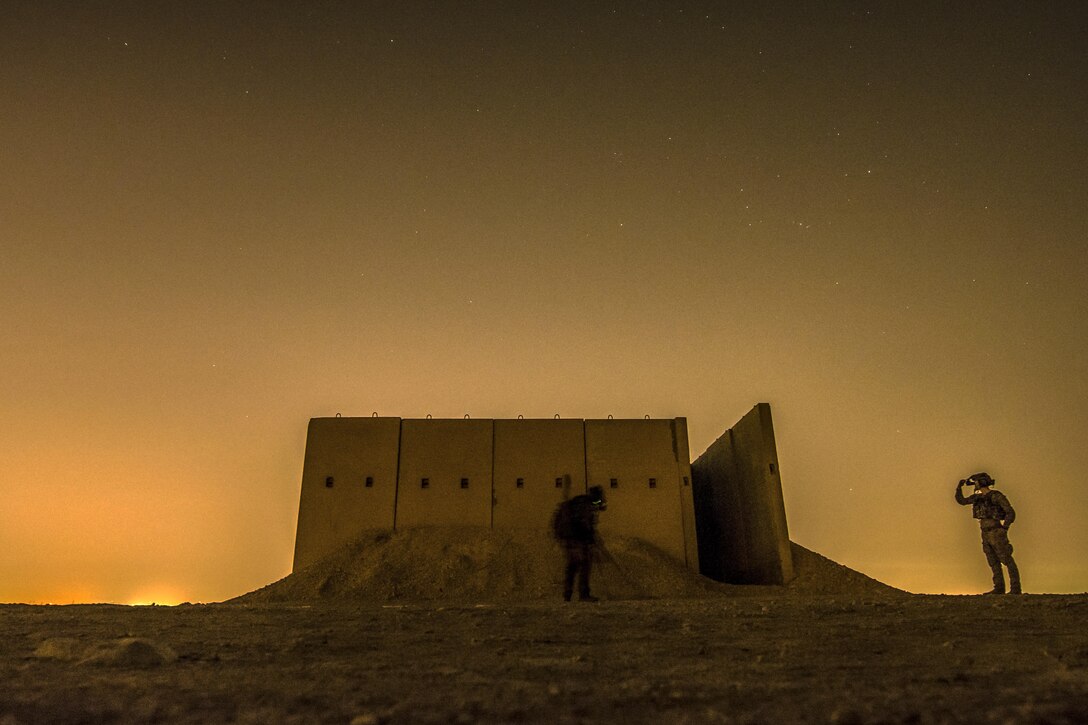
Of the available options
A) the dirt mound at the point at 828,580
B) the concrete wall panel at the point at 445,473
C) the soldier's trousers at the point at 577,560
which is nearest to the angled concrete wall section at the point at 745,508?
the dirt mound at the point at 828,580

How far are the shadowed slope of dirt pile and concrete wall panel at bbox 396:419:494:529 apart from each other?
604mm

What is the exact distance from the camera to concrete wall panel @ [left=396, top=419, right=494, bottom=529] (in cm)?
2372

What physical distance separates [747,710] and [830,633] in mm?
2878

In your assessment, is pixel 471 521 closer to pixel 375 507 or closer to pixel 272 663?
pixel 375 507

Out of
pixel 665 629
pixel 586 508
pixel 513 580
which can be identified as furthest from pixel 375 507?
A: pixel 665 629

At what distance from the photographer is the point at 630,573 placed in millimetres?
21062

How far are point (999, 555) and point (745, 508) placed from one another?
1045 centimetres

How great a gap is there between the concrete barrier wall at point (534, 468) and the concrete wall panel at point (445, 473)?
0.41m

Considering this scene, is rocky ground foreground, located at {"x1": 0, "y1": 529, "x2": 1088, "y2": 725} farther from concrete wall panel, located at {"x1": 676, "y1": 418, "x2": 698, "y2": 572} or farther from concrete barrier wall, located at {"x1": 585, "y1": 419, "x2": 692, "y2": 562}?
concrete wall panel, located at {"x1": 676, "y1": 418, "x2": 698, "y2": 572}

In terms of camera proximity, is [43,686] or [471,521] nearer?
[43,686]

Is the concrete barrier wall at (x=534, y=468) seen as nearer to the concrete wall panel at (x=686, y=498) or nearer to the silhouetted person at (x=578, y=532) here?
the concrete wall panel at (x=686, y=498)

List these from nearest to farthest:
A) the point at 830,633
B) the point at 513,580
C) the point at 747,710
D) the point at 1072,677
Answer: the point at 747,710 < the point at 1072,677 < the point at 830,633 < the point at 513,580

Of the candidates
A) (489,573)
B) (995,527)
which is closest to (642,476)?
(489,573)

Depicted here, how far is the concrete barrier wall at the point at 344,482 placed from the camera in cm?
2345
